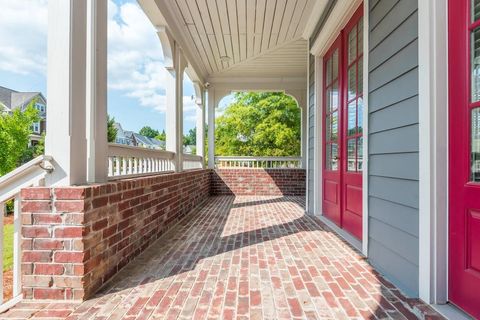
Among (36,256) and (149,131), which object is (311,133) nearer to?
(36,256)

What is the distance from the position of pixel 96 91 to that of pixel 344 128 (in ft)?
8.87

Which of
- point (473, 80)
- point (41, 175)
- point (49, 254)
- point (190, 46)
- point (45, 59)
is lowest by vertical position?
point (49, 254)

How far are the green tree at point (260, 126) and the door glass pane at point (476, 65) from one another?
1557cm

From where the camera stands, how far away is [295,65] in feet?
22.2

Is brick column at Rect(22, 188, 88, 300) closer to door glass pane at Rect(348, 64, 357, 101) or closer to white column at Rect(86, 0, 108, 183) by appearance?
white column at Rect(86, 0, 108, 183)

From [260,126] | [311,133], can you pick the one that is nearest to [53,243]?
[311,133]

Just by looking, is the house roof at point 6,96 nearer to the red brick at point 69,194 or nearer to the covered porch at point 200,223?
the covered porch at point 200,223

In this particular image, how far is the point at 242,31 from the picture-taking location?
4824 millimetres

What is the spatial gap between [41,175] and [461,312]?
2591 mm

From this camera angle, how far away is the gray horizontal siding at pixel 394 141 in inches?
71.7

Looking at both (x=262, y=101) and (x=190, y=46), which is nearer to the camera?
(x=190, y=46)

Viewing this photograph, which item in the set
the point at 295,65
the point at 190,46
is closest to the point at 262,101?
the point at 295,65

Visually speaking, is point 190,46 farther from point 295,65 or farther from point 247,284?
point 247,284

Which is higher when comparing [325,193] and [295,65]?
[295,65]
